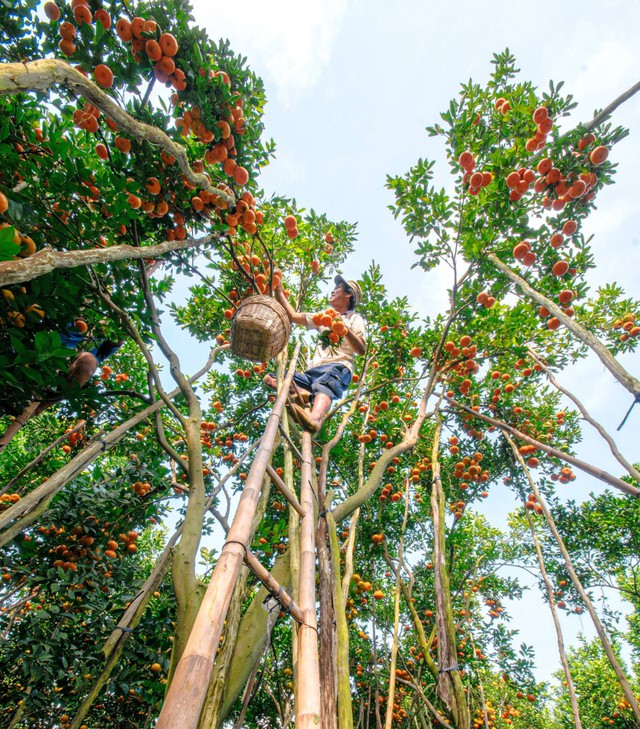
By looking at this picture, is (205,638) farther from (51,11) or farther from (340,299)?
(340,299)

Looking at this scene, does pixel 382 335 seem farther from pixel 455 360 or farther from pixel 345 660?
pixel 345 660

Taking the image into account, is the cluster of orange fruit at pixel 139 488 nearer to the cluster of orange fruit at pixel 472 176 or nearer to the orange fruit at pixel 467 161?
the cluster of orange fruit at pixel 472 176

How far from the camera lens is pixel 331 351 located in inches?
170

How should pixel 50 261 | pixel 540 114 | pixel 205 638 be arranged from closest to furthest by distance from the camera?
pixel 205 638 → pixel 50 261 → pixel 540 114

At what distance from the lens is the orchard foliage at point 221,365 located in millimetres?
2686

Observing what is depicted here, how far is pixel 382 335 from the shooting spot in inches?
216

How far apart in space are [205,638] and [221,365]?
18.1 feet

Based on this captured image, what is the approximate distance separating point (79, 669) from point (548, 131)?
6226 mm

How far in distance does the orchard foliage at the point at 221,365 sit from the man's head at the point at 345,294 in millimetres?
435

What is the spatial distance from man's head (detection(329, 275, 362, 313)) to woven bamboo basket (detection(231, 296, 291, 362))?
6.25ft

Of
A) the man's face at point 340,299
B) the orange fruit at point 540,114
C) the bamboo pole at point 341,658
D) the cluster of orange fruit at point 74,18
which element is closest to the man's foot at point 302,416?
the bamboo pole at point 341,658

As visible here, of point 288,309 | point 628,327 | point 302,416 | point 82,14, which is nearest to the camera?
point 82,14

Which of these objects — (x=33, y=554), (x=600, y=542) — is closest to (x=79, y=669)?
(x=33, y=554)

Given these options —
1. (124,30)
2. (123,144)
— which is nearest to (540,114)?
(124,30)
